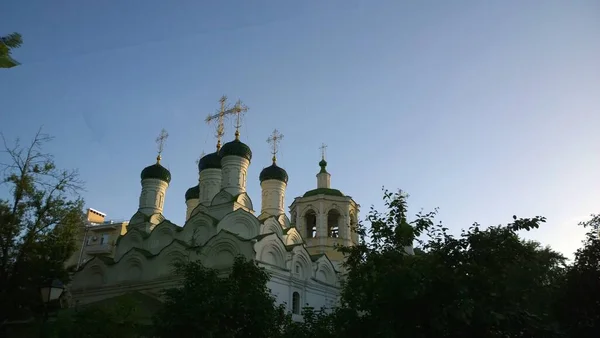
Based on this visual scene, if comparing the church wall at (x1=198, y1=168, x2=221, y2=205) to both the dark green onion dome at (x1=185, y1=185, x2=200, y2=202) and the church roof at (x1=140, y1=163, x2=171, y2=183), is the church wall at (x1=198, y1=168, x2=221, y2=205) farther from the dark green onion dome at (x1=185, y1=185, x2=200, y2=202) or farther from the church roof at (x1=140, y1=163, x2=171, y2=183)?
the dark green onion dome at (x1=185, y1=185, x2=200, y2=202)

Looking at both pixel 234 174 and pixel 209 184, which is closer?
pixel 234 174

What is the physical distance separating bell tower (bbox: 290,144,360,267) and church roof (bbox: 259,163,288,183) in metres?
2.22

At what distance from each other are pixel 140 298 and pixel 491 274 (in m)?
14.7

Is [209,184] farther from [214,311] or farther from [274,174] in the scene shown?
[214,311]

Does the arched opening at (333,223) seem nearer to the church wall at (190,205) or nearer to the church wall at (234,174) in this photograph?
the church wall at (234,174)

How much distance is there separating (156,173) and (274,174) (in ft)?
22.4

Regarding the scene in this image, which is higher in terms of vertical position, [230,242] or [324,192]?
[324,192]

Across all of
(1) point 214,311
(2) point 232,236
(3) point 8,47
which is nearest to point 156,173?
(2) point 232,236

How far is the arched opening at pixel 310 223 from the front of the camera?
2633 cm

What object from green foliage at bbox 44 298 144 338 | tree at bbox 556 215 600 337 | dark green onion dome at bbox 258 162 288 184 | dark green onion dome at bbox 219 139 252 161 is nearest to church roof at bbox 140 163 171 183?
dark green onion dome at bbox 219 139 252 161

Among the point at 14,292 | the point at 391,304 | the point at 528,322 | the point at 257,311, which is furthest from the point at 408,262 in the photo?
the point at 14,292

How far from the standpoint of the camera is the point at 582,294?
1603 centimetres

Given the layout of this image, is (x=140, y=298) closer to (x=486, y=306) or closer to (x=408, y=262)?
(x=408, y=262)

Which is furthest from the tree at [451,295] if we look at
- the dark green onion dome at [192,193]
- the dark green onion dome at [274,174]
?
the dark green onion dome at [192,193]
